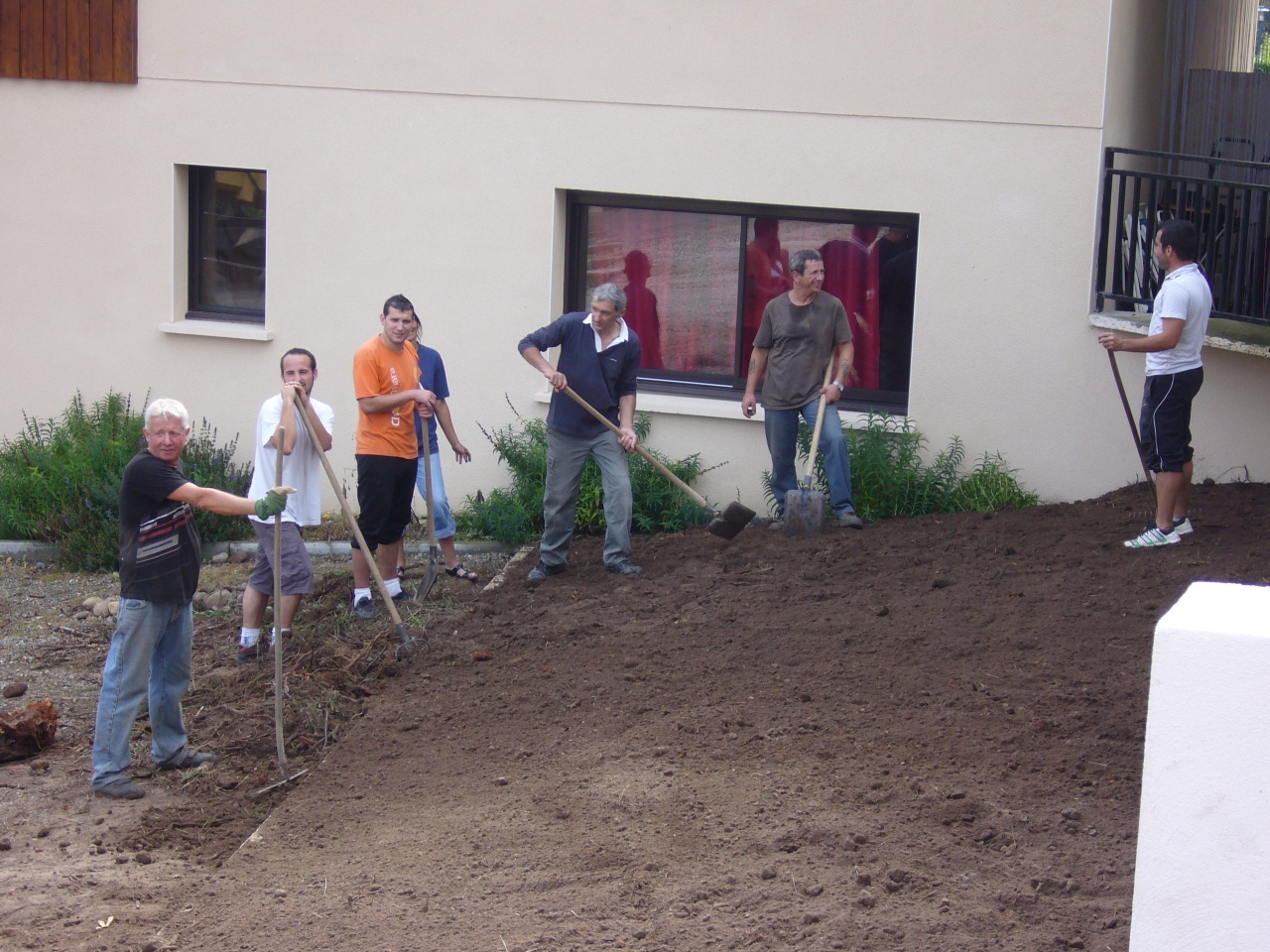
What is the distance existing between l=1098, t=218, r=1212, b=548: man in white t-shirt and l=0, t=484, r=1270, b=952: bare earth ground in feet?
1.09

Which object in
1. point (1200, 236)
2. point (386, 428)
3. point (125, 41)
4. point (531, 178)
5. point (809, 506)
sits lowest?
point (809, 506)

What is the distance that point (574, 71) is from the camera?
356 inches

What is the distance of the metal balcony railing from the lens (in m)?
7.87

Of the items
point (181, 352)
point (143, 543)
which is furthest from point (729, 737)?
point (181, 352)

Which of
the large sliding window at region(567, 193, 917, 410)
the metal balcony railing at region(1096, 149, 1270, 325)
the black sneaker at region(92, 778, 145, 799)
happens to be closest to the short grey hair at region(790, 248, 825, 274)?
the large sliding window at region(567, 193, 917, 410)

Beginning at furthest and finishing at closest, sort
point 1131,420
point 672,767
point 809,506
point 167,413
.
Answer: point 809,506 → point 1131,420 → point 167,413 → point 672,767

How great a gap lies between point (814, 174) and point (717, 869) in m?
5.80

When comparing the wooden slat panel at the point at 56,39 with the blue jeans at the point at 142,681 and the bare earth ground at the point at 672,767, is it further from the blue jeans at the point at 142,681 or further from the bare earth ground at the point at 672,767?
the blue jeans at the point at 142,681

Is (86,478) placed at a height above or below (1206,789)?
below

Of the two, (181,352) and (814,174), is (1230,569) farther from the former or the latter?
(181,352)

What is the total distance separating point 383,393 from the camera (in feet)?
23.3

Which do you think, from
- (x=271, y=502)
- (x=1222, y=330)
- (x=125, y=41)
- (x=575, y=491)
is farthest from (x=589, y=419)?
(x=125, y=41)

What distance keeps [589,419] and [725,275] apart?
2214 millimetres

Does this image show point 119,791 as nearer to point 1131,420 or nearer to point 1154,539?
point 1154,539
